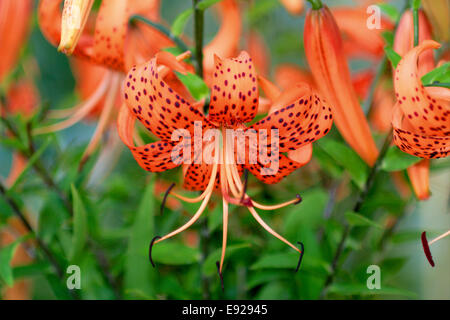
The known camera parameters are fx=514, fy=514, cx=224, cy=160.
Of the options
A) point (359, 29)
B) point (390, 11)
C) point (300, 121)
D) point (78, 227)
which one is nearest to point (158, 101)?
point (300, 121)

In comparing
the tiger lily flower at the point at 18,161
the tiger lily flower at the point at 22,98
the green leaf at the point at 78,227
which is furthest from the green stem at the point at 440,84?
the tiger lily flower at the point at 22,98

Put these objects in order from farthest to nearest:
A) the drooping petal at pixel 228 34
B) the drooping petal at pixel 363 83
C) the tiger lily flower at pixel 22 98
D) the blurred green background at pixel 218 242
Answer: the tiger lily flower at pixel 22 98
the drooping petal at pixel 363 83
the drooping petal at pixel 228 34
the blurred green background at pixel 218 242

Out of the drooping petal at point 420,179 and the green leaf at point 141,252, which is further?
the green leaf at point 141,252

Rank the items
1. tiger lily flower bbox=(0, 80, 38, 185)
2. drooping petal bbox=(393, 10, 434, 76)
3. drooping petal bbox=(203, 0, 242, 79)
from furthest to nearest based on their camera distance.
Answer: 1. tiger lily flower bbox=(0, 80, 38, 185)
2. drooping petal bbox=(203, 0, 242, 79)
3. drooping petal bbox=(393, 10, 434, 76)

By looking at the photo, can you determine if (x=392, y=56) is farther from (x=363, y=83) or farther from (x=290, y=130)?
(x=363, y=83)

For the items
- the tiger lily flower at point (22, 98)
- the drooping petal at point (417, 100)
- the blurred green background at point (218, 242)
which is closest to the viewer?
the drooping petal at point (417, 100)

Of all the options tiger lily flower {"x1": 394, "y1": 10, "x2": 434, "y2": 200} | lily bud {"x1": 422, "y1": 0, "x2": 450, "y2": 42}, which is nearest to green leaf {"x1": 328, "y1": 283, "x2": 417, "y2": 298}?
tiger lily flower {"x1": 394, "y1": 10, "x2": 434, "y2": 200}

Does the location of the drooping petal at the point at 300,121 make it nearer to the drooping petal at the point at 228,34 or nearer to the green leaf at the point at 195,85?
the green leaf at the point at 195,85

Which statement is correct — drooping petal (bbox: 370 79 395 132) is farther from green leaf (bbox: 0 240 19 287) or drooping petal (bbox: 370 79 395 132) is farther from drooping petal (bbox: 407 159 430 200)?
green leaf (bbox: 0 240 19 287)
